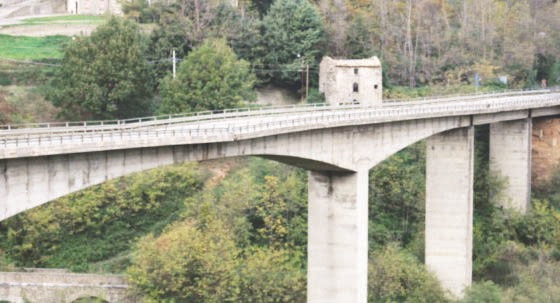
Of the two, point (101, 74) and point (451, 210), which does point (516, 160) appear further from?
point (101, 74)

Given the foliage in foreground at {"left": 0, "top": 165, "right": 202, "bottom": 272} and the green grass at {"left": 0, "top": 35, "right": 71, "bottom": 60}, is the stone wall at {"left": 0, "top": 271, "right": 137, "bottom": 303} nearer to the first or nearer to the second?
the foliage in foreground at {"left": 0, "top": 165, "right": 202, "bottom": 272}

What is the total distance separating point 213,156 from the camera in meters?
36.3

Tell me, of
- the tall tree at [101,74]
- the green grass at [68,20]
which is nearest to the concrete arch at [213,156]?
the tall tree at [101,74]

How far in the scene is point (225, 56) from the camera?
193 ft

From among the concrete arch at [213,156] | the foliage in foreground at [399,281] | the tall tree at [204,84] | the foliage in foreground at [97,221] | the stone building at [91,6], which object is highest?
the stone building at [91,6]

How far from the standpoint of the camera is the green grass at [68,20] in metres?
76.7

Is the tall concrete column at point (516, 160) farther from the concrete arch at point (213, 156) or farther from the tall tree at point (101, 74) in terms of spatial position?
the tall tree at point (101, 74)

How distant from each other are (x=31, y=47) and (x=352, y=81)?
936 inches

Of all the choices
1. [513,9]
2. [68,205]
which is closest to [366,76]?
[68,205]

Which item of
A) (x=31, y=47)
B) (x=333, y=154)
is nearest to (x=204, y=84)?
(x=333, y=154)

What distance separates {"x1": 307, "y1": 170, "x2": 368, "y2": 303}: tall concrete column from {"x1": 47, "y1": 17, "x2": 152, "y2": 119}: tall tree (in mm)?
17956

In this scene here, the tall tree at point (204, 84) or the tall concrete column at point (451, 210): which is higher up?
the tall tree at point (204, 84)

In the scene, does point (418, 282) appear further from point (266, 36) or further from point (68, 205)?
point (266, 36)

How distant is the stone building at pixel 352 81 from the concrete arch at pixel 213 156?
515 inches
